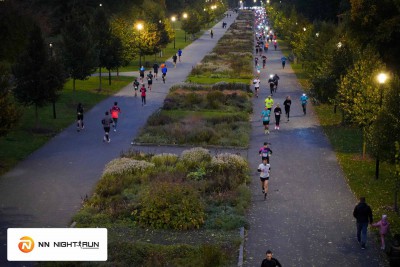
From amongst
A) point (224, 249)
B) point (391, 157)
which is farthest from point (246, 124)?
point (224, 249)

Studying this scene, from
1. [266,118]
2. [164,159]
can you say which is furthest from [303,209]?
[266,118]

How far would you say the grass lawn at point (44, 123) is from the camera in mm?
24391

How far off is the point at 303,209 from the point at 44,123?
56.9 ft

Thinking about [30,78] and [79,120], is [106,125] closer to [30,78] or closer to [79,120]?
[79,120]

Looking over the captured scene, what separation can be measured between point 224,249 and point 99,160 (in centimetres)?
1033

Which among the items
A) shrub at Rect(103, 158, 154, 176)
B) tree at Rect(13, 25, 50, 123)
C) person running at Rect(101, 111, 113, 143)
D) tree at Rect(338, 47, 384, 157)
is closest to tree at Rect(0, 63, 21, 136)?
shrub at Rect(103, 158, 154, 176)

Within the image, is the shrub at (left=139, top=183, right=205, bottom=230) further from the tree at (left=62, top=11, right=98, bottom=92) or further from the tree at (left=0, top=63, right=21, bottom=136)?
the tree at (left=62, top=11, right=98, bottom=92)

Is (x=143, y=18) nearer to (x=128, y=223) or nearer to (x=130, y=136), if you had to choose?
(x=130, y=136)

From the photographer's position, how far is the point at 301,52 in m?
50.9

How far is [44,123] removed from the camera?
3023cm

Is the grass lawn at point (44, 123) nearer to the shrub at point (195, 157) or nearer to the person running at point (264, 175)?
the shrub at point (195, 157)

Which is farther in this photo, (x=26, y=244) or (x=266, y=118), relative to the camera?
(x=266, y=118)

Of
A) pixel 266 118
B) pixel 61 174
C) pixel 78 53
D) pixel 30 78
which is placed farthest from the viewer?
pixel 78 53

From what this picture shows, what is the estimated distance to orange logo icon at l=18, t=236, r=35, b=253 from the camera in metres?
13.6
